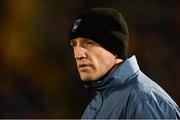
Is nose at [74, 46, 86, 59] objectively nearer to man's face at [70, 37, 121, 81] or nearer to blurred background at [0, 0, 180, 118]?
man's face at [70, 37, 121, 81]

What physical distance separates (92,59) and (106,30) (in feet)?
0.51

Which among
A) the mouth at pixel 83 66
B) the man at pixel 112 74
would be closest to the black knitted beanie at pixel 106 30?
the man at pixel 112 74

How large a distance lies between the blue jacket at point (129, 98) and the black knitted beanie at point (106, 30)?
13cm

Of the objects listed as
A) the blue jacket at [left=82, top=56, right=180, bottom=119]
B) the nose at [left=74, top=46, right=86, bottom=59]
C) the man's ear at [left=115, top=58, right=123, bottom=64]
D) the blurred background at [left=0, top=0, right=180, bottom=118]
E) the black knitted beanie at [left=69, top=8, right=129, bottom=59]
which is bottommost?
the blurred background at [left=0, top=0, right=180, bottom=118]

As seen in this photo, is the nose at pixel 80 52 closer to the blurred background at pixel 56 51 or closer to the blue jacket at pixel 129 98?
the blue jacket at pixel 129 98

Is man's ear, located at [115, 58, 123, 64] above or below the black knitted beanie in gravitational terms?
below

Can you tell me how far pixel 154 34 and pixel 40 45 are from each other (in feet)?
3.65

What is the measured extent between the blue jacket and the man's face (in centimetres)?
5

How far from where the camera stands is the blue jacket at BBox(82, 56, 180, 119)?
6.70ft

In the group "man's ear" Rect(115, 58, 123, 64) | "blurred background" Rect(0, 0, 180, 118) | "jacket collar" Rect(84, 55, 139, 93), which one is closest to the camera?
"jacket collar" Rect(84, 55, 139, 93)

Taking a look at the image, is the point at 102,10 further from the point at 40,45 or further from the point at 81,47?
the point at 40,45

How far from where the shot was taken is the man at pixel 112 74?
2.07m

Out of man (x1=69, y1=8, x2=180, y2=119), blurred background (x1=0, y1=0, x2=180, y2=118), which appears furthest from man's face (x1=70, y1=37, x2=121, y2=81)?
blurred background (x1=0, y1=0, x2=180, y2=118)

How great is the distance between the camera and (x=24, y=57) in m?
5.96
